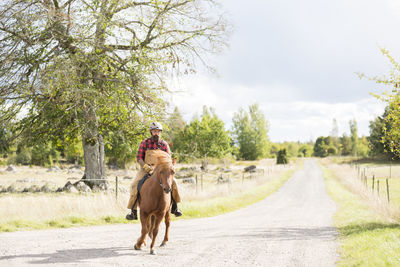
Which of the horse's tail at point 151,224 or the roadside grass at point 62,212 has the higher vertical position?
the horse's tail at point 151,224

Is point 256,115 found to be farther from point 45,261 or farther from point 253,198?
point 45,261

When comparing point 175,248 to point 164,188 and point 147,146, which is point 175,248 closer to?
point 164,188

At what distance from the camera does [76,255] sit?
650cm

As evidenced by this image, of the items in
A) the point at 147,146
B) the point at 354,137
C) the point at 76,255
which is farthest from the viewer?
the point at 354,137

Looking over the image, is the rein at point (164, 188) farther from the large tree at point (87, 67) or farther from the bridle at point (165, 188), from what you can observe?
the large tree at point (87, 67)

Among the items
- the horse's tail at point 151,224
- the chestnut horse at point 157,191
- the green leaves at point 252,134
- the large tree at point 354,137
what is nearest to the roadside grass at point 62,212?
the horse's tail at point 151,224

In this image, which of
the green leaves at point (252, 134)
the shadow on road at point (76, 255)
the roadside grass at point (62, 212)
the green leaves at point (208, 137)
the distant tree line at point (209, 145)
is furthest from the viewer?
the green leaves at point (252, 134)

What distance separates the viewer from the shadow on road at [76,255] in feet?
20.1

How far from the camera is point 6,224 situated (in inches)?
389

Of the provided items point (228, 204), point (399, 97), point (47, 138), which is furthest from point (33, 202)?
point (399, 97)

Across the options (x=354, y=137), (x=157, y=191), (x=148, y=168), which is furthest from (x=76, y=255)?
(x=354, y=137)

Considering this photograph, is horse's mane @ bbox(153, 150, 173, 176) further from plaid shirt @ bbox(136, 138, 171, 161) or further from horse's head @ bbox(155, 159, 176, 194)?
plaid shirt @ bbox(136, 138, 171, 161)

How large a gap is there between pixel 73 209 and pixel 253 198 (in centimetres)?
1448

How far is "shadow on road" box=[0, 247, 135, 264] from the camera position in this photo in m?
6.12
